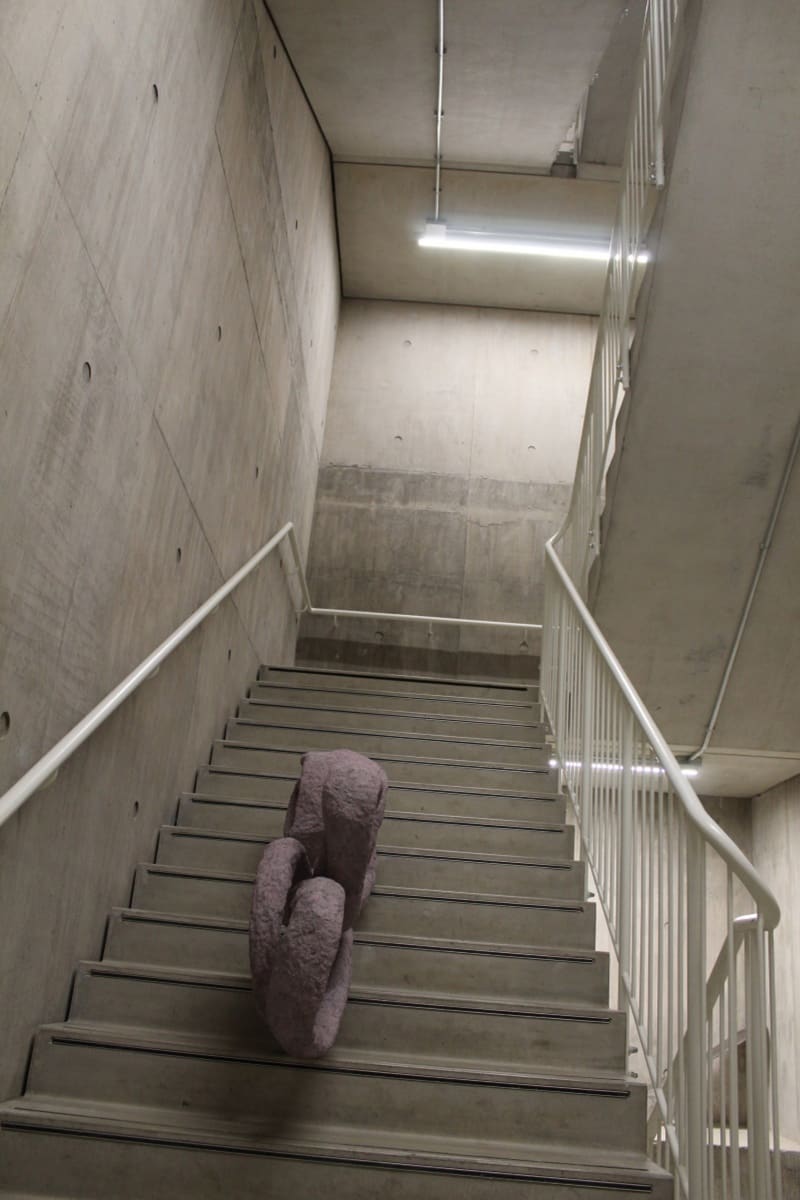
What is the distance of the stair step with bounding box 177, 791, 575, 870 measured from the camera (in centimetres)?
369

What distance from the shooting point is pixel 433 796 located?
156 inches

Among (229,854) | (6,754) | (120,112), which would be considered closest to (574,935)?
(229,854)

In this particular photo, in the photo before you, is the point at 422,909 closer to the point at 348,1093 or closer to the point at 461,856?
the point at 461,856

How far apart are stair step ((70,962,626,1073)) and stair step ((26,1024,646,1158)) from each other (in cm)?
17

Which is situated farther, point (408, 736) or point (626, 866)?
point (408, 736)

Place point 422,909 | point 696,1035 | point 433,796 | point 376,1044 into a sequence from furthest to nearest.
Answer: point 433,796 < point 422,909 < point 376,1044 < point 696,1035

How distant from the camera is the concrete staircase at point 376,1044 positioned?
224cm

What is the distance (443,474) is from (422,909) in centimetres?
506

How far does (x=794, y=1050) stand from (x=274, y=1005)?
16.0ft

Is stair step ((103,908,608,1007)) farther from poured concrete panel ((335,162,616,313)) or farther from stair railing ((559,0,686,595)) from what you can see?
poured concrete panel ((335,162,616,313))

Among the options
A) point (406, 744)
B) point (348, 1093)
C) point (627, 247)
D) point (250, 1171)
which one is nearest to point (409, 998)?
point (348, 1093)

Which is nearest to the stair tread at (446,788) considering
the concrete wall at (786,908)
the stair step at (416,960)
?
the stair step at (416,960)

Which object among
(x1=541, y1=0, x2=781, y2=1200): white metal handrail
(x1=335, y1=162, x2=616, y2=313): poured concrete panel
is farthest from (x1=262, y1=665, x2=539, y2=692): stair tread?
(x1=335, y1=162, x2=616, y2=313): poured concrete panel

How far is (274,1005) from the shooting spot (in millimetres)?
2174
